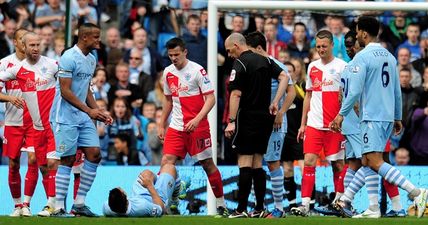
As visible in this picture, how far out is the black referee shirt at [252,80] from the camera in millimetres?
15242

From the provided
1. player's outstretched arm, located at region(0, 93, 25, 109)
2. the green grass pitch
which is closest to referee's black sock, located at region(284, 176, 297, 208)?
the green grass pitch

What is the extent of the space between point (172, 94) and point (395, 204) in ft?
10.1

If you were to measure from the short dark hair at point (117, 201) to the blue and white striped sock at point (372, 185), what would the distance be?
292cm

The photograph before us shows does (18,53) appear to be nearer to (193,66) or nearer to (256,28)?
(193,66)

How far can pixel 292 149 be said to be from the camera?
19.1m

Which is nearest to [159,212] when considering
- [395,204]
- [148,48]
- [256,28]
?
[395,204]

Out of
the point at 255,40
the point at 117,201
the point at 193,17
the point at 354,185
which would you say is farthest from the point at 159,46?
the point at 117,201

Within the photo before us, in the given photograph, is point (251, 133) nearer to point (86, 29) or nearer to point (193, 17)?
point (86, 29)

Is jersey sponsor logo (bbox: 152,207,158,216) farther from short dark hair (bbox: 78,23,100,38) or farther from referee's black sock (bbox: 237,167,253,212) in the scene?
short dark hair (bbox: 78,23,100,38)

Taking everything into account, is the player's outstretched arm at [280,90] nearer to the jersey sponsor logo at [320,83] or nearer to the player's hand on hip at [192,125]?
the player's hand on hip at [192,125]

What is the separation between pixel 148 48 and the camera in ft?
74.4

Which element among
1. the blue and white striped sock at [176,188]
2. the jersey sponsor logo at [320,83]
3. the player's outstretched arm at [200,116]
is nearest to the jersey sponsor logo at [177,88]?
the player's outstretched arm at [200,116]

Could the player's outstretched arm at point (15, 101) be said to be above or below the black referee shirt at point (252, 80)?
below

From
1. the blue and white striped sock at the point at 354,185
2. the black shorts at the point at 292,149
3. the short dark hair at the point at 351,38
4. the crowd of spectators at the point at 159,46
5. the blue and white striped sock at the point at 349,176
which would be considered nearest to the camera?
the blue and white striped sock at the point at 354,185
